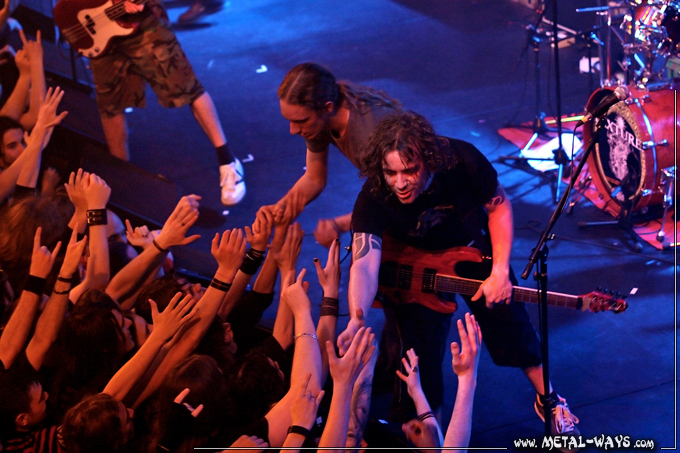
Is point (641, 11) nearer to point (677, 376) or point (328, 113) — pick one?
point (677, 376)

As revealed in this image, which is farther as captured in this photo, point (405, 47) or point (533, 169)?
point (405, 47)

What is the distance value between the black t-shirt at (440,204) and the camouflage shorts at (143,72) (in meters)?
2.78

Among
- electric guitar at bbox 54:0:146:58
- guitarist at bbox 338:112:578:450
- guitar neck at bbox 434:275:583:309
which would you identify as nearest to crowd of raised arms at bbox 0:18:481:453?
guitarist at bbox 338:112:578:450

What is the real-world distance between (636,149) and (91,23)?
414cm

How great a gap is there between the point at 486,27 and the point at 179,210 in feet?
20.6

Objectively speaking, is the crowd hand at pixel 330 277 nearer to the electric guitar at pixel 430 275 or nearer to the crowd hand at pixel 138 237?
the electric guitar at pixel 430 275

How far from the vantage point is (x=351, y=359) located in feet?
7.20

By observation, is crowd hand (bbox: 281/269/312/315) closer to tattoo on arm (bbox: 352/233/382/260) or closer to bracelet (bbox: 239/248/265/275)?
tattoo on arm (bbox: 352/233/382/260)

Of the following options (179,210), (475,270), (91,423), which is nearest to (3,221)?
(179,210)

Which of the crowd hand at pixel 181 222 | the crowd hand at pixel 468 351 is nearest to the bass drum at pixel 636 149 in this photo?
the crowd hand at pixel 468 351

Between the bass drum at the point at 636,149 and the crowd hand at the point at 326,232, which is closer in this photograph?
the crowd hand at the point at 326,232

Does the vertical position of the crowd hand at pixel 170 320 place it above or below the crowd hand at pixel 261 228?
below

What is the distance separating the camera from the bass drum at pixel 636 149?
432 centimetres

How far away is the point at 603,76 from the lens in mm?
5793
